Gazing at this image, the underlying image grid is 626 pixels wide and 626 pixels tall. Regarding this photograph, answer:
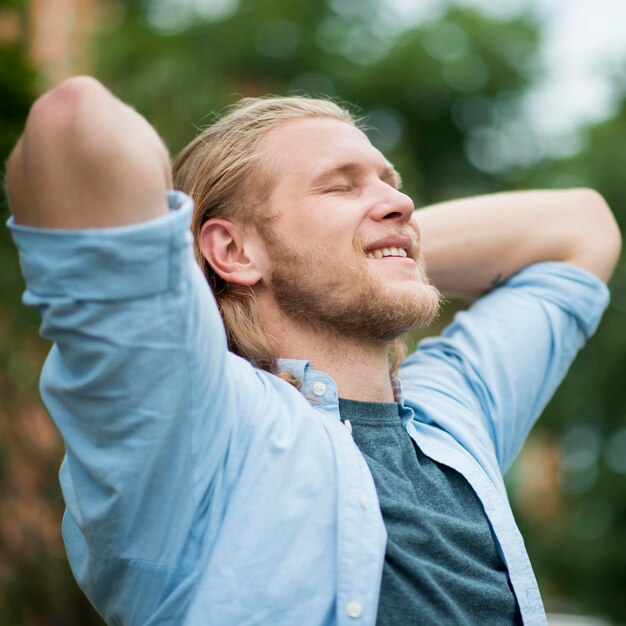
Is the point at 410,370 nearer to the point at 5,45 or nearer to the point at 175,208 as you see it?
the point at 175,208

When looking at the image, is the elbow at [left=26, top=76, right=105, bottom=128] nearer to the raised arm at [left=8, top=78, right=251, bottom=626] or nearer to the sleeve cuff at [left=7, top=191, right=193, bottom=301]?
the raised arm at [left=8, top=78, right=251, bottom=626]

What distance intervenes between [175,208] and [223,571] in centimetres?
64

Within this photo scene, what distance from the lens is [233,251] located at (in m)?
2.23

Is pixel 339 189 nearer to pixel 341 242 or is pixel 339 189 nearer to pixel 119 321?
pixel 341 242

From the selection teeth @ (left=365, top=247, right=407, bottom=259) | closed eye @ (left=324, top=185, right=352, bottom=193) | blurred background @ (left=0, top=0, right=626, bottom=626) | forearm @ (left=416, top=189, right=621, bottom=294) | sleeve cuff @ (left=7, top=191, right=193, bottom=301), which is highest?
sleeve cuff @ (left=7, top=191, right=193, bottom=301)

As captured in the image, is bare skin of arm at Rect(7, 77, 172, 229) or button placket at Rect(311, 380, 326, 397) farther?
button placket at Rect(311, 380, 326, 397)

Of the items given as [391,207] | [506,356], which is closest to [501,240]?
[506,356]

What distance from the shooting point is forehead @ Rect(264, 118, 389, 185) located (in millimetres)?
2180

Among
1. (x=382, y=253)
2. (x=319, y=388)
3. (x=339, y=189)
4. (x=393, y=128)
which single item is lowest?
(x=393, y=128)

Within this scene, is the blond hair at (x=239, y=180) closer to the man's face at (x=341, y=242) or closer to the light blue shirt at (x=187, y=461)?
the man's face at (x=341, y=242)

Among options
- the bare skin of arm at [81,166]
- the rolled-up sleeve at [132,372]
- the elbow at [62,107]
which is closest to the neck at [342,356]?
the rolled-up sleeve at [132,372]

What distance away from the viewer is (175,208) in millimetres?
1506

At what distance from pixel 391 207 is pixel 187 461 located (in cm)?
86

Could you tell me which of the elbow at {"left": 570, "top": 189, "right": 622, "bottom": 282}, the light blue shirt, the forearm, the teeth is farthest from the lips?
the elbow at {"left": 570, "top": 189, "right": 622, "bottom": 282}
